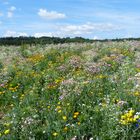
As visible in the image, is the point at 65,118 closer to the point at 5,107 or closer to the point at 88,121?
the point at 88,121

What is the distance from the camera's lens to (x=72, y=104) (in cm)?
939

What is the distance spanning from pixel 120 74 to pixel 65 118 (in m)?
3.68

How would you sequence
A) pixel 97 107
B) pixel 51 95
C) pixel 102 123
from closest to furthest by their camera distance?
1. pixel 102 123
2. pixel 97 107
3. pixel 51 95

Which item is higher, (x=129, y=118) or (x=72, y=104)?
(x=129, y=118)

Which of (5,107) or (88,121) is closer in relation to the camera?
(88,121)

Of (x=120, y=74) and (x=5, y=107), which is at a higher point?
(x=120, y=74)

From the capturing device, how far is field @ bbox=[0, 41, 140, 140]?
7.84 meters

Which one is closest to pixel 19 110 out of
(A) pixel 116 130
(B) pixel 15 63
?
(A) pixel 116 130

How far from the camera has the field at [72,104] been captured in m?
7.84

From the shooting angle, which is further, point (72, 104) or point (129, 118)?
point (72, 104)

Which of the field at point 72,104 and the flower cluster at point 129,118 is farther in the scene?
the field at point 72,104

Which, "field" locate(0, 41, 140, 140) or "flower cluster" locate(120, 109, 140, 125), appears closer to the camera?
"flower cluster" locate(120, 109, 140, 125)

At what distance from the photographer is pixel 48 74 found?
42.9ft

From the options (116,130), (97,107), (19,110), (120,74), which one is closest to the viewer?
(116,130)
